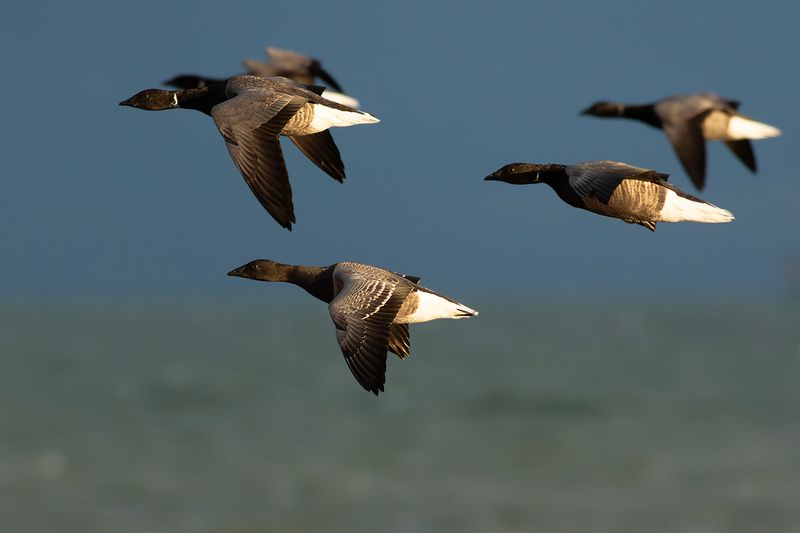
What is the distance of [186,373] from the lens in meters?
57.1

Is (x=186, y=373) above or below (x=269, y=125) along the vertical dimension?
below

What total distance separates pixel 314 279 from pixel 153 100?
247cm

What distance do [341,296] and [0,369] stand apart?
51.7m

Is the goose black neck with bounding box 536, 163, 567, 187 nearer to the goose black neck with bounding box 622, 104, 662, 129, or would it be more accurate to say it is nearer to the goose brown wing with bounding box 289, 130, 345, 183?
the goose brown wing with bounding box 289, 130, 345, 183

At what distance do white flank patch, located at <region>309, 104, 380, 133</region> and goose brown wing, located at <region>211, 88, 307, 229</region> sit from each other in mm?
232

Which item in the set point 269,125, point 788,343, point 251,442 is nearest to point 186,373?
point 251,442

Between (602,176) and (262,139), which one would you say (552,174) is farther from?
(262,139)

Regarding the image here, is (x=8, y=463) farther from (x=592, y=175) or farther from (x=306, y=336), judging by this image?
(x=306, y=336)

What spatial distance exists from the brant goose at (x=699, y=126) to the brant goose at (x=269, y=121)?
5.20 meters

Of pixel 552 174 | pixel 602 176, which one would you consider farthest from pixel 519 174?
pixel 602 176

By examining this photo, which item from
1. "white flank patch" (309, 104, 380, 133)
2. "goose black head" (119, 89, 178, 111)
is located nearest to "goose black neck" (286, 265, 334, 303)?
"white flank patch" (309, 104, 380, 133)

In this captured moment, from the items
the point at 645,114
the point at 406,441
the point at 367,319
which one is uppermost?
the point at 645,114

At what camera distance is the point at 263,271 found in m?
11.1

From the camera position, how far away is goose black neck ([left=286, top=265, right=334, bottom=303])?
34.0 ft
